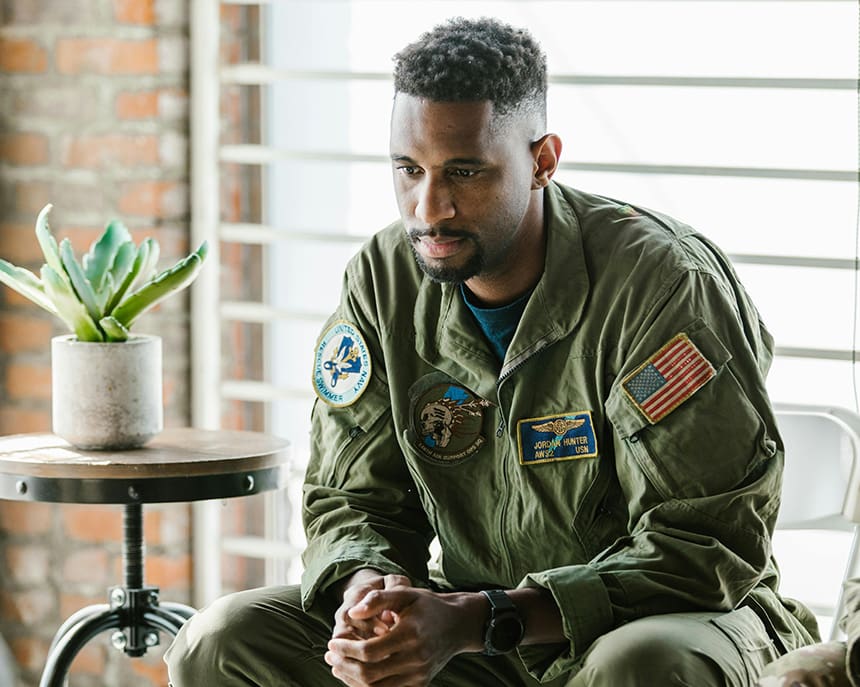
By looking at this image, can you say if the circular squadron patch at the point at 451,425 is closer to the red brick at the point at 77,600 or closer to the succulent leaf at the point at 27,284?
the succulent leaf at the point at 27,284

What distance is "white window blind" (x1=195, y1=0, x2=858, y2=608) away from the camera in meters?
2.82

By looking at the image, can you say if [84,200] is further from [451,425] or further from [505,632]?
[505,632]

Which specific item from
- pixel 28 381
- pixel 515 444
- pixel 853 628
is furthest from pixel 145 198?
pixel 853 628

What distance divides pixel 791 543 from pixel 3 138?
1.98 meters

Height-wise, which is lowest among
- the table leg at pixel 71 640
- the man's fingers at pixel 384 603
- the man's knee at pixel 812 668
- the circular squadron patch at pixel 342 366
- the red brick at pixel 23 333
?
the table leg at pixel 71 640

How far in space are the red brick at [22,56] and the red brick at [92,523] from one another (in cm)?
102

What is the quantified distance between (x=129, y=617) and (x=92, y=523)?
0.62 meters

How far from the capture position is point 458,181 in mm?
2229

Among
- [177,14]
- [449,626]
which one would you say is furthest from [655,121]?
[449,626]

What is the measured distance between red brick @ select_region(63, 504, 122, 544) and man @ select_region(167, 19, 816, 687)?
101cm

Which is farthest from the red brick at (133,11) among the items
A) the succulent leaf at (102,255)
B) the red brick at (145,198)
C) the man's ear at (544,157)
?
the man's ear at (544,157)

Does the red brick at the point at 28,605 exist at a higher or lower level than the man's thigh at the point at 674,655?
lower

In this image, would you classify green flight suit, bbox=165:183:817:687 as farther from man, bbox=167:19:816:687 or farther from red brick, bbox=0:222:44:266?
red brick, bbox=0:222:44:266

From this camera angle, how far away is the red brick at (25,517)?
338cm
